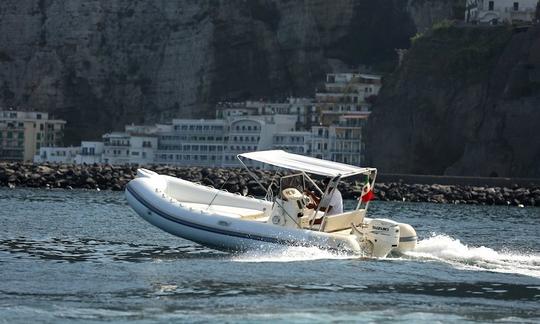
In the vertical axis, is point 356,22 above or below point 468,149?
above

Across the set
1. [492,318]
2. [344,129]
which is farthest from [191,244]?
[344,129]

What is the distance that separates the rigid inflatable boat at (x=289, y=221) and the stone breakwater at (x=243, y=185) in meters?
41.0

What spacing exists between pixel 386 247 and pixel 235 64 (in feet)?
399

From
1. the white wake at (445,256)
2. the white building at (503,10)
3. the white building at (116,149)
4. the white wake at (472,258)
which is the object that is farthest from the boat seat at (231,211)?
the white building at (116,149)

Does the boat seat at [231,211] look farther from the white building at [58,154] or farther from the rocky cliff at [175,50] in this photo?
the rocky cliff at [175,50]

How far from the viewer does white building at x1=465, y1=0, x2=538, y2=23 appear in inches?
5000

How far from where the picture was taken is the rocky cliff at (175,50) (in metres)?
157

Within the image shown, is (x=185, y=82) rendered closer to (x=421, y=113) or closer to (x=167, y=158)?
(x=167, y=158)

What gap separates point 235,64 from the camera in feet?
513

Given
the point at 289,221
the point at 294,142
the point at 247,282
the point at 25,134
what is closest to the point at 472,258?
the point at 289,221

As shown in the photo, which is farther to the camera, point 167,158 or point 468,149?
point 167,158

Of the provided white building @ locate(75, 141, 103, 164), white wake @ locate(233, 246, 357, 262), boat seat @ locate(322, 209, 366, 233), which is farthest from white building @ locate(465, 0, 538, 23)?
white wake @ locate(233, 246, 357, 262)

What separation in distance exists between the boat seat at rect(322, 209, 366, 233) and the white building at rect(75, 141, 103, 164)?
106517 millimetres

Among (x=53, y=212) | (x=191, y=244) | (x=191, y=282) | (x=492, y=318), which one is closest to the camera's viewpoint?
(x=492, y=318)
